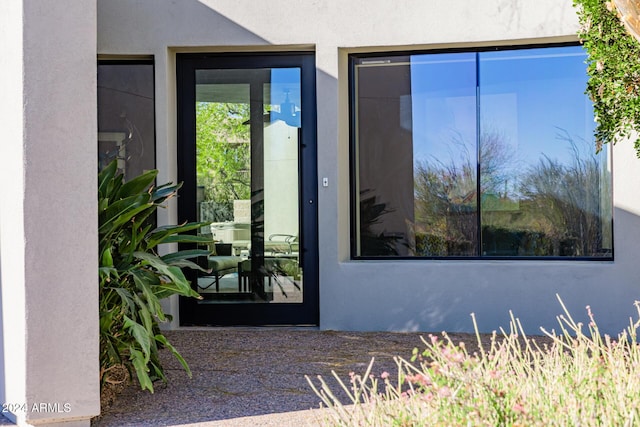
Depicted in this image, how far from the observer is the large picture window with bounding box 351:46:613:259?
6812 mm

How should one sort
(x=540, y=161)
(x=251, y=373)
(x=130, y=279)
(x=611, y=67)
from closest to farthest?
(x=611, y=67)
(x=130, y=279)
(x=251, y=373)
(x=540, y=161)

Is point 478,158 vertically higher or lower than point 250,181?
higher

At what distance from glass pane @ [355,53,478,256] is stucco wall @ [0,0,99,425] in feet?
12.5

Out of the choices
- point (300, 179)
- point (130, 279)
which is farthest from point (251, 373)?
point (300, 179)

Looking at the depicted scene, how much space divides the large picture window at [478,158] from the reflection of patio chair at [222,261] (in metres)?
1.18

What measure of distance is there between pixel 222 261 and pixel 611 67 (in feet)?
13.3

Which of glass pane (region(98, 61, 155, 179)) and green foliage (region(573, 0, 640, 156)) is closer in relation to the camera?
green foliage (region(573, 0, 640, 156))

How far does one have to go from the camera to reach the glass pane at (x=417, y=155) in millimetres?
7008

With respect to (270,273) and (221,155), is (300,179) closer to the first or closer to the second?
(221,155)

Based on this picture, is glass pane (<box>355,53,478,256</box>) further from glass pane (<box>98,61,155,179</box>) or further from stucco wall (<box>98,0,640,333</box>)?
glass pane (<box>98,61,155,179</box>)

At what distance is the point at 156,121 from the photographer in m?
7.04

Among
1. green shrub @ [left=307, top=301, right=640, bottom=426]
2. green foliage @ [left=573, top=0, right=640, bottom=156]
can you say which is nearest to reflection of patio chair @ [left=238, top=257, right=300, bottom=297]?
green foliage @ [left=573, top=0, right=640, bottom=156]

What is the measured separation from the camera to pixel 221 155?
7.24 meters

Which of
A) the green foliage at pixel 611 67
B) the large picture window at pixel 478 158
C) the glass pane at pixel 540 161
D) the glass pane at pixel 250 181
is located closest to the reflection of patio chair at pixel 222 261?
the glass pane at pixel 250 181
